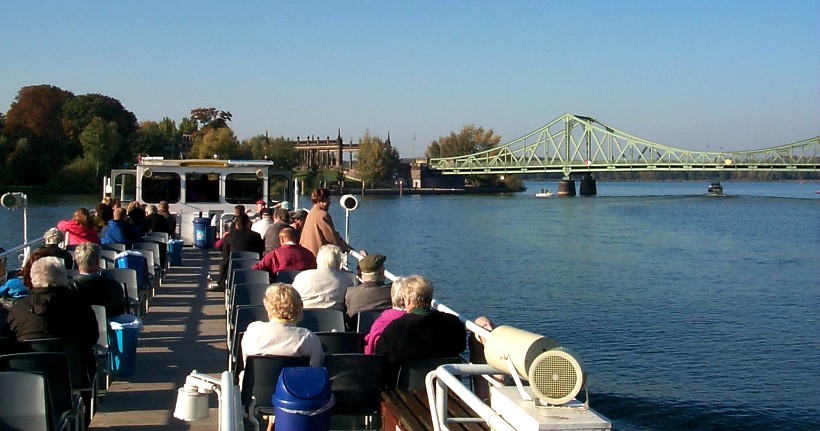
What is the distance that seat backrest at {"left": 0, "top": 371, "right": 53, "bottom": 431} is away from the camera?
410 cm

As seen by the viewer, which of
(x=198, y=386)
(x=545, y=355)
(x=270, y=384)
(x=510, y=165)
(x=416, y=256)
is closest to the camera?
(x=545, y=355)

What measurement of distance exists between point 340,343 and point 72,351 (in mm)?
1462

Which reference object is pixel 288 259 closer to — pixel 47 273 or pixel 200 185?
pixel 47 273

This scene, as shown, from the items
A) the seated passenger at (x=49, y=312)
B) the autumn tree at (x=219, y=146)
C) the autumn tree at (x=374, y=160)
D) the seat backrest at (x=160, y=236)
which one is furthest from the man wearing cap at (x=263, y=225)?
the autumn tree at (x=374, y=160)

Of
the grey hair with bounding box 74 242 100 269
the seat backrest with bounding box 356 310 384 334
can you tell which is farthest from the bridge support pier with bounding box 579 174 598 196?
the seat backrest with bounding box 356 310 384 334

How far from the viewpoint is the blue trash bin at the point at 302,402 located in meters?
3.92

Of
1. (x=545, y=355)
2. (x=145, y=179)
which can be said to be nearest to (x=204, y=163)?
(x=145, y=179)

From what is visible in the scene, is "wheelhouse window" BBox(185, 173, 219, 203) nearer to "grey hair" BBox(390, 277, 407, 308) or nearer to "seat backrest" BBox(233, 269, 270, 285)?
"seat backrest" BBox(233, 269, 270, 285)

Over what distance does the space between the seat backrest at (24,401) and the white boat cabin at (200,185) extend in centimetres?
1416

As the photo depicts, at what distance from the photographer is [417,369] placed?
5.07 m

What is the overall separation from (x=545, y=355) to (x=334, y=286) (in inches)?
168

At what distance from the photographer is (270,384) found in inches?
191

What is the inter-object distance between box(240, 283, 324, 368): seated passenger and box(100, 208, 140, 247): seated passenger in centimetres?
754

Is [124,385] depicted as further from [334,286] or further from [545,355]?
[545,355]
